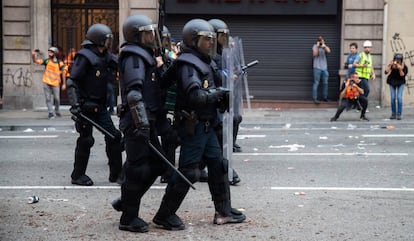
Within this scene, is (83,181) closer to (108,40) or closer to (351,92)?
(108,40)

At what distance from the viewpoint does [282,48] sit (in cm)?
1956

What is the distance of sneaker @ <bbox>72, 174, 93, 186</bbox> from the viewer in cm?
870

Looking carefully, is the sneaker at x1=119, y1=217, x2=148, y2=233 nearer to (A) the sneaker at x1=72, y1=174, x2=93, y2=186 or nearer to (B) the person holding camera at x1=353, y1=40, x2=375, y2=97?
(A) the sneaker at x1=72, y1=174, x2=93, y2=186

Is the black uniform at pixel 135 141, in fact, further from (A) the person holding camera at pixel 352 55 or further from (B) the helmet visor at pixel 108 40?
(A) the person holding camera at pixel 352 55

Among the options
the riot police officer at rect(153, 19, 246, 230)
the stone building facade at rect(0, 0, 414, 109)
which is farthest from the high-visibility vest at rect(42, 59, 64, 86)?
the riot police officer at rect(153, 19, 246, 230)

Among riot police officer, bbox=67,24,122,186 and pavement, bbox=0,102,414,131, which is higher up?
riot police officer, bbox=67,24,122,186

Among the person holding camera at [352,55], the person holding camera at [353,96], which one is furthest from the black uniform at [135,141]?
the person holding camera at [352,55]

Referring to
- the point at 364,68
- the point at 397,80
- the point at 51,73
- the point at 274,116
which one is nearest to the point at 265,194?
the point at 397,80

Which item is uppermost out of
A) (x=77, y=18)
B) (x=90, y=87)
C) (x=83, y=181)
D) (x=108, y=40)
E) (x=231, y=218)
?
(x=77, y=18)

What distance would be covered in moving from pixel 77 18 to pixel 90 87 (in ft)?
37.6

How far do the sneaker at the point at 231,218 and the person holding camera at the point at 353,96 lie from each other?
31.4ft

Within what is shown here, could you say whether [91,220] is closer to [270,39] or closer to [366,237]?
[366,237]

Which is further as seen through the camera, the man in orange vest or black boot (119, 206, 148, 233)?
the man in orange vest

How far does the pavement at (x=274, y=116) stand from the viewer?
16.0 meters
